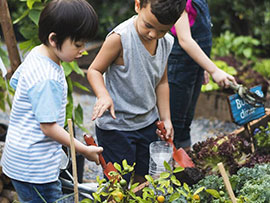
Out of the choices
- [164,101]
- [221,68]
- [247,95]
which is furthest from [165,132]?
[221,68]

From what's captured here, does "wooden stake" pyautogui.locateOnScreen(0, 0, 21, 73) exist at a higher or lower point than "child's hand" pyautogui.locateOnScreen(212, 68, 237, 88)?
higher

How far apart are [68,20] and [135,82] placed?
651 mm

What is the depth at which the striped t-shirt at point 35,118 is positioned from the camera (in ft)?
5.53

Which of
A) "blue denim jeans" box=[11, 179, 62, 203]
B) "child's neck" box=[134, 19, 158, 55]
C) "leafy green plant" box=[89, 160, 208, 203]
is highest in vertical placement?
"child's neck" box=[134, 19, 158, 55]

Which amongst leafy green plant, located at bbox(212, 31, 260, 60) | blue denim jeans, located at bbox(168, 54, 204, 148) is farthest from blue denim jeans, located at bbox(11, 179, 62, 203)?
leafy green plant, located at bbox(212, 31, 260, 60)

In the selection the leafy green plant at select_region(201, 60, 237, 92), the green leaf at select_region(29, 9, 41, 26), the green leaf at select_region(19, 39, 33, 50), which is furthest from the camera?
the leafy green plant at select_region(201, 60, 237, 92)

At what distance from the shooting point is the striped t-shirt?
1.69m

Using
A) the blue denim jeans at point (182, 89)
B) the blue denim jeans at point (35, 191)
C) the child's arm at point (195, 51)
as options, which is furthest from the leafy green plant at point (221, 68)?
the blue denim jeans at point (35, 191)

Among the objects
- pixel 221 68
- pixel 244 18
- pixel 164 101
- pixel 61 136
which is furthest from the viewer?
pixel 244 18

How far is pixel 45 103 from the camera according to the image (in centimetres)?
167

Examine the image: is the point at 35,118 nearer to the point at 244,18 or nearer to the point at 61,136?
the point at 61,136

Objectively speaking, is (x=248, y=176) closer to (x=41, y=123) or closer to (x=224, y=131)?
(x=41, y=123)

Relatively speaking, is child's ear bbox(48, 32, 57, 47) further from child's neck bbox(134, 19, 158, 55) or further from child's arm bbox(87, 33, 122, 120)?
child's neck bbox(134, 19, 158, 55)

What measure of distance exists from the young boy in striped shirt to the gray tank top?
0.43 metres
